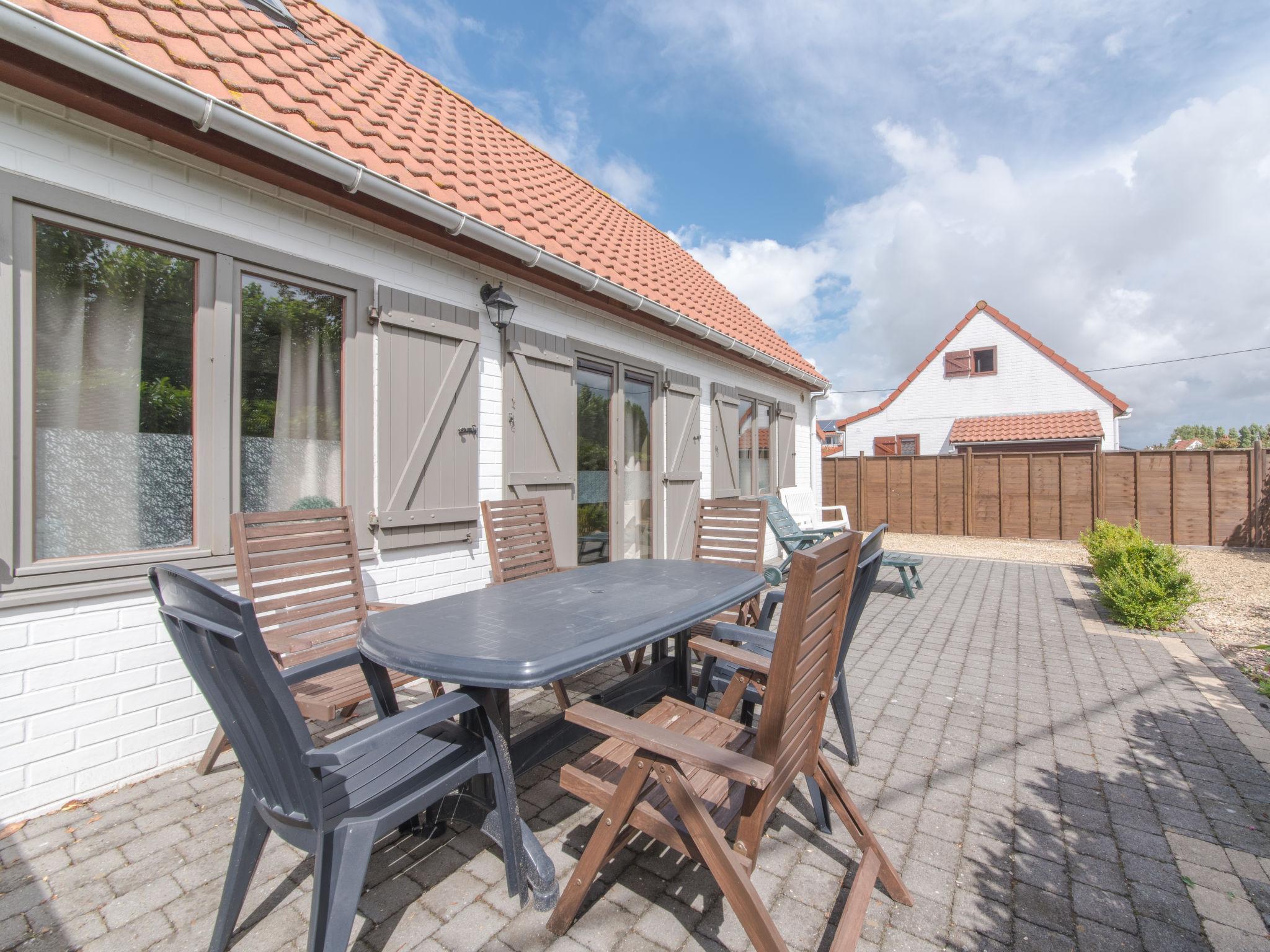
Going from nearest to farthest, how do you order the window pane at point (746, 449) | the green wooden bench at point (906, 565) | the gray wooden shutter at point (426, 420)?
the gray wooden shutter at point (426, 420) → the green wooden bench at point (906, 565) → the window pane at point (746, 449)

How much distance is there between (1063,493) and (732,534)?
401 inches

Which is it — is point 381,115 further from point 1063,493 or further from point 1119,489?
point 1119,489

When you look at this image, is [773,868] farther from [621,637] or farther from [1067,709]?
[1067,709]

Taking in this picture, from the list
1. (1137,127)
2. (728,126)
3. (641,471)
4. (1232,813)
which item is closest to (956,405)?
(1137,127)

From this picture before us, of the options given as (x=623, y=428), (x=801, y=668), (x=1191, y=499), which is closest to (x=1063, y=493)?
(x=1191, y=499)

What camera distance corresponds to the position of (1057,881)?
1.69 metres

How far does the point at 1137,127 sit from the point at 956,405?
956 cm

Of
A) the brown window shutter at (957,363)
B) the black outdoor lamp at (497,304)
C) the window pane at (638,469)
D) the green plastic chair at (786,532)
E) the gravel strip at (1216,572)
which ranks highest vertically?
the brown window shutter at (957,363)

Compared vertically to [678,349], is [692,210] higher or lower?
higher

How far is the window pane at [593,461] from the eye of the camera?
4.80 meters

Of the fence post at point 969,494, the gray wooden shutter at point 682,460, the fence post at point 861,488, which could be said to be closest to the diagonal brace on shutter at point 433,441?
the gray wooden shutter at point 682,460

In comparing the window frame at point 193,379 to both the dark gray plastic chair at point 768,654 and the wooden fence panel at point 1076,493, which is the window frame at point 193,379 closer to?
the dark gray plastic chair at point 768,654

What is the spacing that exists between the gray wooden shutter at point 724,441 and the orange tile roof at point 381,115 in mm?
771

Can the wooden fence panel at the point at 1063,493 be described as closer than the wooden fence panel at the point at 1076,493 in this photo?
Yes
